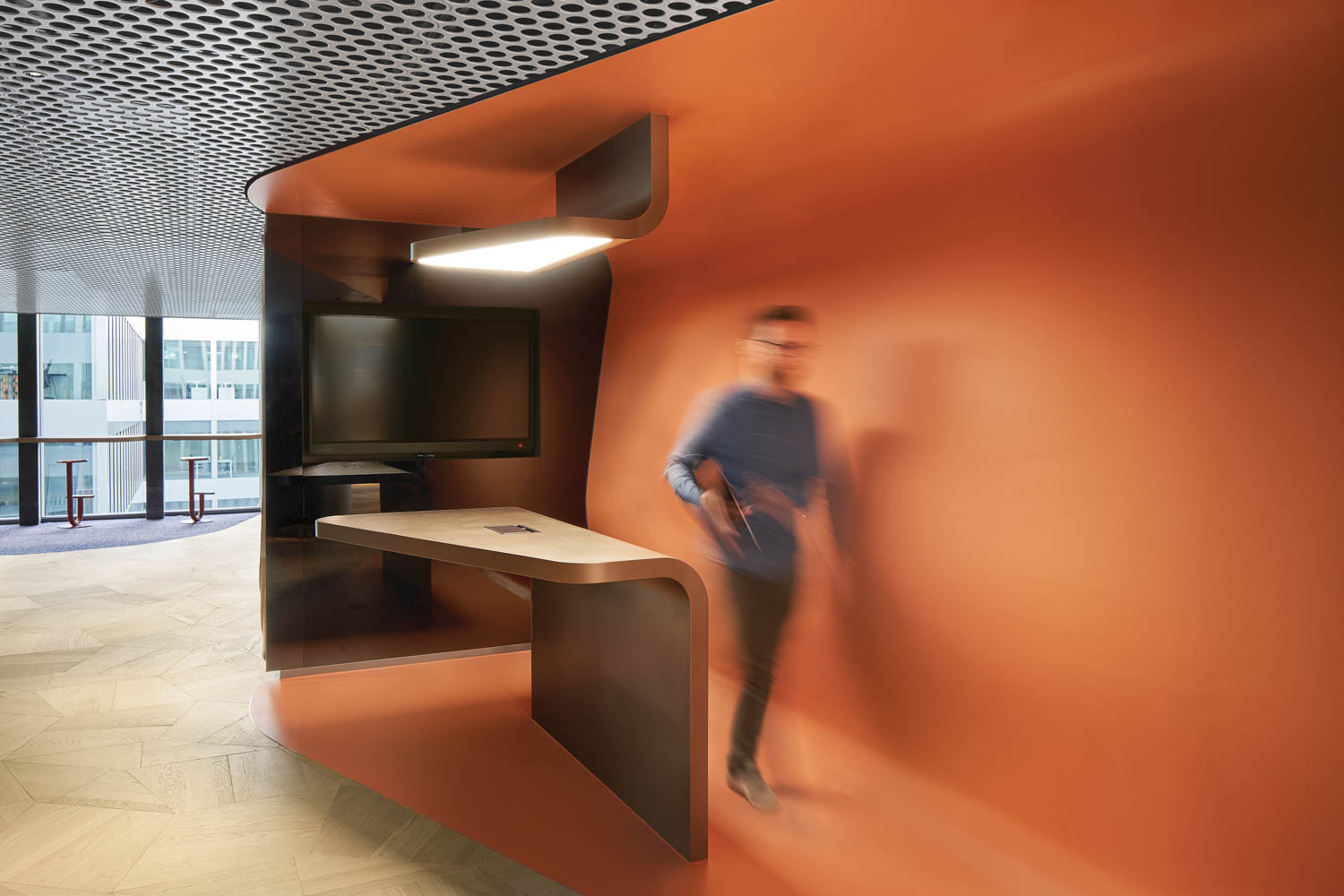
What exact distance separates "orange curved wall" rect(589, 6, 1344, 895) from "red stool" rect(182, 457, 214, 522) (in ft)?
29.0

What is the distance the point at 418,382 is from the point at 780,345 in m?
1.86

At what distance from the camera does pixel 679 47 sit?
235 cm

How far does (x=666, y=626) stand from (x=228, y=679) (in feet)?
9.62

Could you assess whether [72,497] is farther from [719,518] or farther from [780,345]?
[780,345]

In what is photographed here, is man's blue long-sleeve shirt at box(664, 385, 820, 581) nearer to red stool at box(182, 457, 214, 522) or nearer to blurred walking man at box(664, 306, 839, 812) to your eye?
blurred walking man at box(664, 306, 839, 812)

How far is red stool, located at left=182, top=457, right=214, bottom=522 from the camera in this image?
33.0 feet

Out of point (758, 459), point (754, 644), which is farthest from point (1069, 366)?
point (754, 644)

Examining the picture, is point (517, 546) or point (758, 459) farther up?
point (758, 459)

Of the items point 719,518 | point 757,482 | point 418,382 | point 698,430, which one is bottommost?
point 719,518

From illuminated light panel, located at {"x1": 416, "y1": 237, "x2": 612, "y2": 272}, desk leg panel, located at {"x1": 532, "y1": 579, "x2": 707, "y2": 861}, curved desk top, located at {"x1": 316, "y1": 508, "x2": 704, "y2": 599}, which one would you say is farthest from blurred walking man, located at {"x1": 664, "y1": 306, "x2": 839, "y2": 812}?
illuminated light panel, located at {"x1": 416, "y1": 237, "x2": 612, "y2": 272}

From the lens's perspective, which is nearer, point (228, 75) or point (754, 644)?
point (228, 75)

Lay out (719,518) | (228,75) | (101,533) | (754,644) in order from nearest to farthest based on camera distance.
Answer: (228,75), (754,644), (719,518), (101,533)

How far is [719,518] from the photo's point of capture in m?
4.47

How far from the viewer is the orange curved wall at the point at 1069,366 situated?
1831 mm
